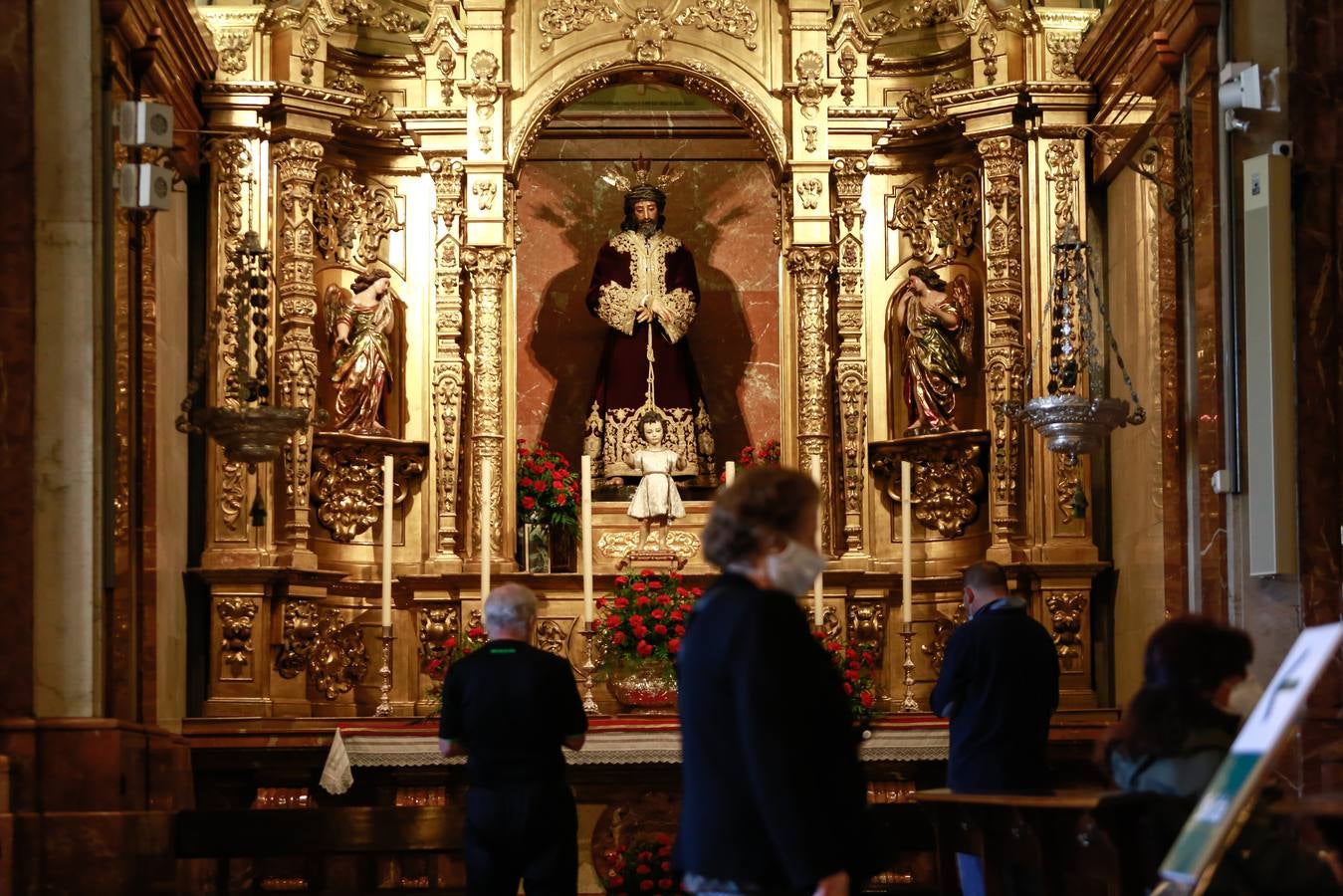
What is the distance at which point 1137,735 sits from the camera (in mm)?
5207

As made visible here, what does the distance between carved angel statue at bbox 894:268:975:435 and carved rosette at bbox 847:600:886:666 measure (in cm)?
112

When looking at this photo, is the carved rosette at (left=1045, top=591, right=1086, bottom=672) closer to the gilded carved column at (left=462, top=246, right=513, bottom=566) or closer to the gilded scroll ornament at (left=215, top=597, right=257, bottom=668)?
the gilded carved column at (left=462, top=246, right=513, bottom=566)

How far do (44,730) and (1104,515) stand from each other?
20.2 feet

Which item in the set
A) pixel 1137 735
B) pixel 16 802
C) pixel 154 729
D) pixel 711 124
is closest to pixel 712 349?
pixel 711 124

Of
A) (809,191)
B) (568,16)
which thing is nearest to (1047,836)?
(809,191)

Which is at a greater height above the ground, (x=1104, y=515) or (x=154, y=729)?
(x=1104, y=515)

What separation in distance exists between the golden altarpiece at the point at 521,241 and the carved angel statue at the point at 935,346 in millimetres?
86

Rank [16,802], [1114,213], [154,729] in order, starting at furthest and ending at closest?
[1114,213]
[154,729]
[16,802]

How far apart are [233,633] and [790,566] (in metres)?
7.46

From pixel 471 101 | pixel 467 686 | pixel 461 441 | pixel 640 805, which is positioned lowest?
pixel 640 805

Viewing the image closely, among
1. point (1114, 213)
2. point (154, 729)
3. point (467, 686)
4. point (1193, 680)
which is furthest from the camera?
point (1114, 213)

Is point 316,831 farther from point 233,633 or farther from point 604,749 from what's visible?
point 233,633

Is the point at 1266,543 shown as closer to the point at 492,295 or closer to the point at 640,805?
the point at 640,805

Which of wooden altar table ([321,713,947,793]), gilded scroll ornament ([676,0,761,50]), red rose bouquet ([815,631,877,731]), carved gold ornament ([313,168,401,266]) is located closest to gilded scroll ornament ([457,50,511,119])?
carved gold ornament ([313,168,401,266])
